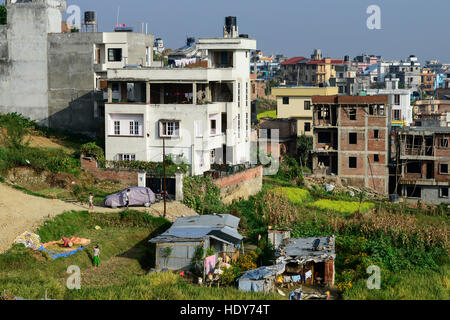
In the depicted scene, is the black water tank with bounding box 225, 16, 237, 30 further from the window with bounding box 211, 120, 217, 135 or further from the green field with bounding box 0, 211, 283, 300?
the green field with bounding box 0, 211, 283, 300

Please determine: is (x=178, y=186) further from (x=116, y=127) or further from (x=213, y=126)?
(x=213, y=126)

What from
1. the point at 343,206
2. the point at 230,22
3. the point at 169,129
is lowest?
the point at 343,206

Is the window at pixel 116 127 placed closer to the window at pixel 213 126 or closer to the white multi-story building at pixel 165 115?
the white multi-story building at pixel 165 115

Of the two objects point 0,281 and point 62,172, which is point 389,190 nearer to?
point 62,172

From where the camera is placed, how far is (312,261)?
91.6 feet

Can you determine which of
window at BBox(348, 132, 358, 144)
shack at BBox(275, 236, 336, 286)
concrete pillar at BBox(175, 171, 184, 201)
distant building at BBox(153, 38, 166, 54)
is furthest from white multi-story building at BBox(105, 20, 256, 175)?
distant building at BBox(153, 38, 166, 54)

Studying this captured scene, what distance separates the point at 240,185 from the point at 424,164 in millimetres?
15701

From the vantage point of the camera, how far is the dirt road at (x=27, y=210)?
30000mm

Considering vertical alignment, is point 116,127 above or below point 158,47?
below

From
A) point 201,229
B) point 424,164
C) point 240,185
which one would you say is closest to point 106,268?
point 201,229

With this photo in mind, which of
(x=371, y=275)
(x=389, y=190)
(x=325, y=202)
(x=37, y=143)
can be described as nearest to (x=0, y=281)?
(x=371, y=275)

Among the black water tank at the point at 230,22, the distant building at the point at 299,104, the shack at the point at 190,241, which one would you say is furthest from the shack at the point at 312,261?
the distant building at the point at 299,104

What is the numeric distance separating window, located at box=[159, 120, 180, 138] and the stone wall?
3365 mm
